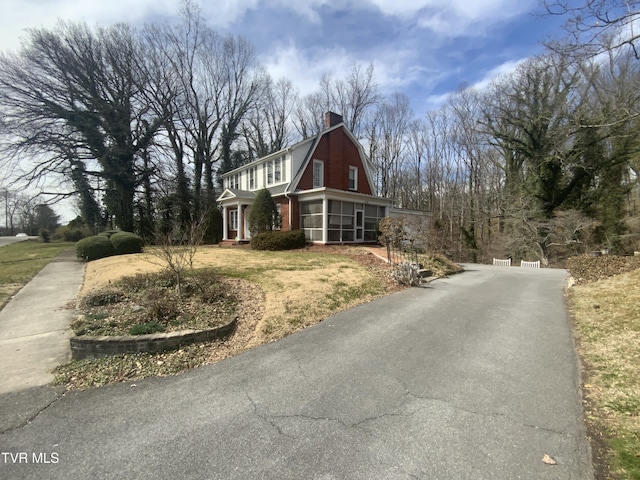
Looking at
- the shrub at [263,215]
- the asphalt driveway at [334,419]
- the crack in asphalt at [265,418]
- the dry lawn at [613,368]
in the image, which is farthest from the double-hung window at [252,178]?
the crack in asphalt at [265,418]

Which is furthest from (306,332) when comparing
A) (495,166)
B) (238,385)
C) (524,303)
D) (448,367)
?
(495,166)

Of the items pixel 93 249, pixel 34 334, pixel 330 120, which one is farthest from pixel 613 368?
pixel 330 120

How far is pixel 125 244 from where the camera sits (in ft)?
55.1

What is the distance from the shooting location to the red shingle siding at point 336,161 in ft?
67.5

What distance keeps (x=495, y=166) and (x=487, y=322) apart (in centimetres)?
2817

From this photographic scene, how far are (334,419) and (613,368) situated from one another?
12.5ft

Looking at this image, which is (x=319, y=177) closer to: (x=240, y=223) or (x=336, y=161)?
(x=336, y=161)

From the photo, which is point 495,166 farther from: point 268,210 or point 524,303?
point 524,303

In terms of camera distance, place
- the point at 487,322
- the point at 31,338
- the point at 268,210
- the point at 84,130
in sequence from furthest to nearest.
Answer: the point at 84,130 → the point at 268,210 → the point at 487,322 → the point at 31,338

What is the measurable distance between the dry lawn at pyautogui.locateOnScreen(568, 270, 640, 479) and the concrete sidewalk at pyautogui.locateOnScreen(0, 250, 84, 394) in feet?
19.7

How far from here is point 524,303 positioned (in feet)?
25.1

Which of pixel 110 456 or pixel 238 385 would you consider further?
pixel 238 385

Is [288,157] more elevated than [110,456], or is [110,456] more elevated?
[288,157]

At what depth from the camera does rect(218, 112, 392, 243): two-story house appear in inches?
711
